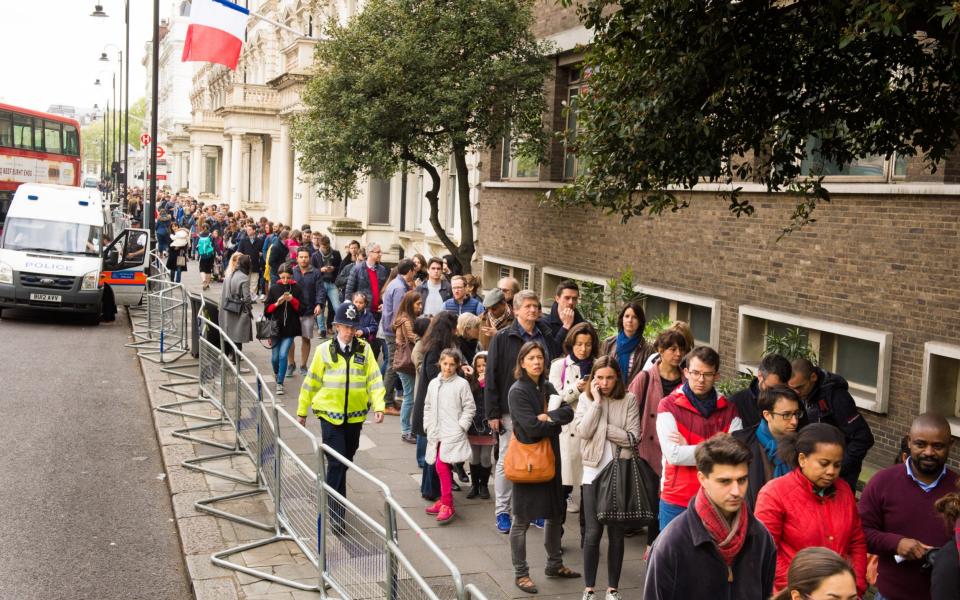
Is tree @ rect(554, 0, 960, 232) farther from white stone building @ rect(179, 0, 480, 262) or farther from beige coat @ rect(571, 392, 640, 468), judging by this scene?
white stone building @ rect(179, 0, 480, 262)

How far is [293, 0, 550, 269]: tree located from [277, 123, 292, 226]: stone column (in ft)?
66.9

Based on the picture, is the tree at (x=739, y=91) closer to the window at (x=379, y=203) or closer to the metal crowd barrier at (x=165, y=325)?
the metal crowd barrier at (x=165, y=325)

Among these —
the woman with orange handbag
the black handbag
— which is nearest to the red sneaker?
the woman with orange handbag

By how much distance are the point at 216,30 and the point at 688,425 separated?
16711 millimetres

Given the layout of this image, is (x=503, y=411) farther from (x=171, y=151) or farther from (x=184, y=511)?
(x=171, y=151)

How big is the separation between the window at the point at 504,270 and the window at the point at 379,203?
11.4 metres

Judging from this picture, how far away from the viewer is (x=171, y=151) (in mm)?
100750

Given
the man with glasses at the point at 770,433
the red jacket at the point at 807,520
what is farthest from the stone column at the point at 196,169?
the red jacket at the point at 807,520

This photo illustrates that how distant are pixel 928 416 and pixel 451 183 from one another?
1983 cm

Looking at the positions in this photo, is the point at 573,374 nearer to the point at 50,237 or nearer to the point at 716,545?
the point at 716,545

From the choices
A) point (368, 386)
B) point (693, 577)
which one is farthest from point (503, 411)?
point (693, 577)

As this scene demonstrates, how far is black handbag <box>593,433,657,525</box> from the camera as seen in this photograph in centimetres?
695

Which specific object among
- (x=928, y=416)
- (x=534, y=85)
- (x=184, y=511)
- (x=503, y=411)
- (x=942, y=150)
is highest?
(x=534, y=85)

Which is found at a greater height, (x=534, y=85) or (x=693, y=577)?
(x=534, y=85)
